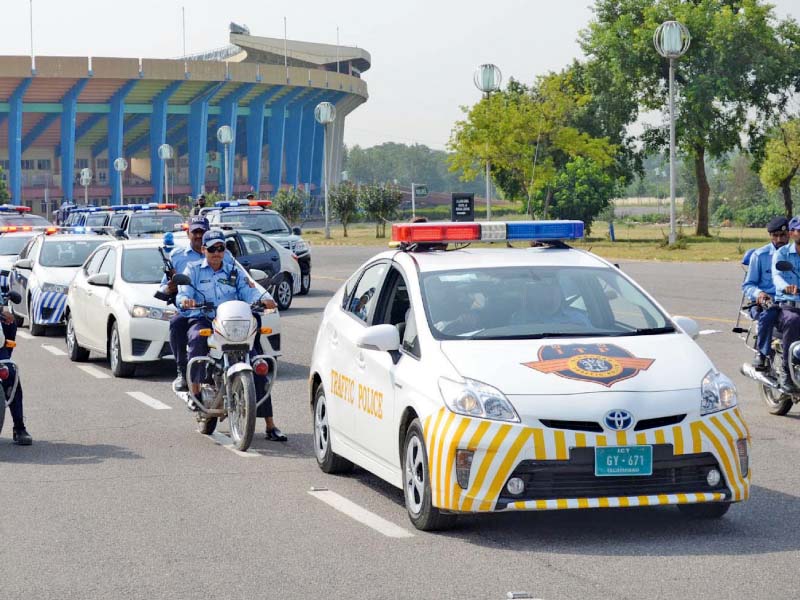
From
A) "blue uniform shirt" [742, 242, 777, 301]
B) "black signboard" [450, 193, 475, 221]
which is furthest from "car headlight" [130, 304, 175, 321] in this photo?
"black signboard" [450, 193, 475, 221]

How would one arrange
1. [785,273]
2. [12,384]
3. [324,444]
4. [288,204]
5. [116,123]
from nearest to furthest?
1. [324,444]
2. [12,384]
3. [785,273]
4. [288,204]
5. [116,123]

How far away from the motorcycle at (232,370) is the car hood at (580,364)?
3087 mm

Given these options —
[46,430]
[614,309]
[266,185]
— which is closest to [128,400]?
[46,430]

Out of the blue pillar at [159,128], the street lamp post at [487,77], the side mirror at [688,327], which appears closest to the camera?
the side mirror at [688,327]

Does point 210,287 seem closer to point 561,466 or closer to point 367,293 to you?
point 367,293

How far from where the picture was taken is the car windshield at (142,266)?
56.3ft

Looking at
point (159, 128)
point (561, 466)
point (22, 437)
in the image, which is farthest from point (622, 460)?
point (159, 128)

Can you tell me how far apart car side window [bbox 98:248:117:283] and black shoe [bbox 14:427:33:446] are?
613 centimetres

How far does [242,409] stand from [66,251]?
42.2 feet

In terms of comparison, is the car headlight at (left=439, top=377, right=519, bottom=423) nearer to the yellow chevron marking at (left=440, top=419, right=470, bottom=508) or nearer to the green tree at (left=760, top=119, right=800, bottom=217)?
the yellow chevron marking at (left=440, top=419, right=470, bottom=508)

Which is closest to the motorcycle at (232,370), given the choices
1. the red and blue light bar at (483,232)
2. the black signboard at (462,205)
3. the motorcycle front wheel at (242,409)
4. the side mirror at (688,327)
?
the motorcycle front wheel at (242,409)

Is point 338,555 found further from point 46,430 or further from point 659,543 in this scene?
point 46,430

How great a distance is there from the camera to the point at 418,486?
762 cm

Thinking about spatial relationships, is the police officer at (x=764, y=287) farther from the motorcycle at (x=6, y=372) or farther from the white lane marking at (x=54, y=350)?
the white lane marking at (x=54, y=350)
